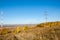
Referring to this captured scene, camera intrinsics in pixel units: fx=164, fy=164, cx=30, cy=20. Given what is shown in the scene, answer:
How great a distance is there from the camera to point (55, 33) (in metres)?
17.3

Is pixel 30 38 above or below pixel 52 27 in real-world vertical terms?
below

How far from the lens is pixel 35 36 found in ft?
54.6

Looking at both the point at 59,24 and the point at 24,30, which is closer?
the point at 24,30

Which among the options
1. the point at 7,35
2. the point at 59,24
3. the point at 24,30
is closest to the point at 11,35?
the point at 7,35

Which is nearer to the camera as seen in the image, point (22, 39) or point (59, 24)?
point (22, 39)

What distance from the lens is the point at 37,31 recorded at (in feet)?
56.4

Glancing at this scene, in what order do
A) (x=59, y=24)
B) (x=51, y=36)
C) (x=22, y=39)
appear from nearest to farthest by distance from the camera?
(x=22, y=39) → (x=51, y=36) → (x=59, y=24)

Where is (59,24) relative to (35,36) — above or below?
above

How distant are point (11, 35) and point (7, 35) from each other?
43 centimetres

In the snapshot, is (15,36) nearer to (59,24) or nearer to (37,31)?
(37,31)

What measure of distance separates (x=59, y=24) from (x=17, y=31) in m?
5.03

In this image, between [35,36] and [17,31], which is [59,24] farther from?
[17,31]

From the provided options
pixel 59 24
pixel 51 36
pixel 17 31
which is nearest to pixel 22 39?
pixel 17 31

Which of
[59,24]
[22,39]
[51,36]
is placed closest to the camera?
[22,39]
